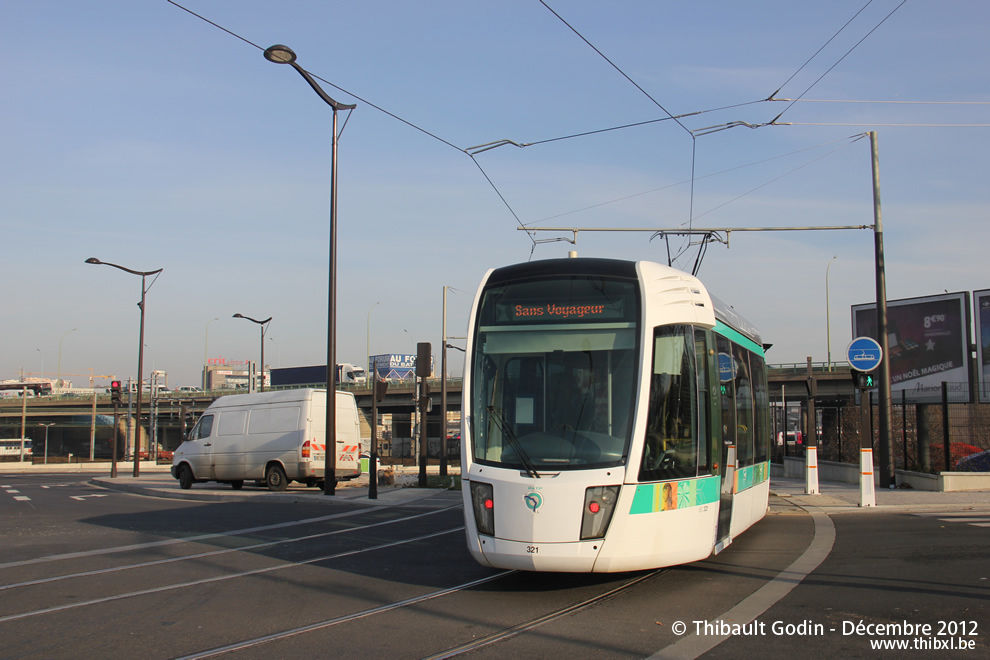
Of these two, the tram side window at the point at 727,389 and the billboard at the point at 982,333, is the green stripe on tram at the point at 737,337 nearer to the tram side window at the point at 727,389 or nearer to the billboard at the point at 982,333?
the tram side window at the point at 727,389

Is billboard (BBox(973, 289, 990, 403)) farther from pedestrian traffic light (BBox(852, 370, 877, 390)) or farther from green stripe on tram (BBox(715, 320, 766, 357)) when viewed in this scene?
green stripe on tram (BBox(715, 320, 766, 357))

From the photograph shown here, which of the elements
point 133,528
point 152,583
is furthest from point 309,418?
point 152,583

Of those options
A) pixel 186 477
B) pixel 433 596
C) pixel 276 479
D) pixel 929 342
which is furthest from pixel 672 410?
pixel 929 342

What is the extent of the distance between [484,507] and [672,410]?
6.60 feet

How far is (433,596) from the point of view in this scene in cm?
780

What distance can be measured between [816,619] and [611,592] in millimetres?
1909

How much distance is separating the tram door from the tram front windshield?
1933 mm

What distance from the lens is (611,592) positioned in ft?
25.6

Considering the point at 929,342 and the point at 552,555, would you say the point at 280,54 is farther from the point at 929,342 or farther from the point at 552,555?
the point at 929,342

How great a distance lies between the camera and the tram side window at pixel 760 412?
483 inches

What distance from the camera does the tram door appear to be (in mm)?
8883

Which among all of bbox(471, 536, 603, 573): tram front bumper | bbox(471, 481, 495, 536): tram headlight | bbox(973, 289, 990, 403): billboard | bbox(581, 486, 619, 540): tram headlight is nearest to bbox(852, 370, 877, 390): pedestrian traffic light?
bbox(581, 486, 619, 540): tram headlight

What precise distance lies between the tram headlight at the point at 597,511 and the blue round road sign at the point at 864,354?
459 inches

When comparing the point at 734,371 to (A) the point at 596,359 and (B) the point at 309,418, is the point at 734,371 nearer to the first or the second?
(A) the point at 596,359
